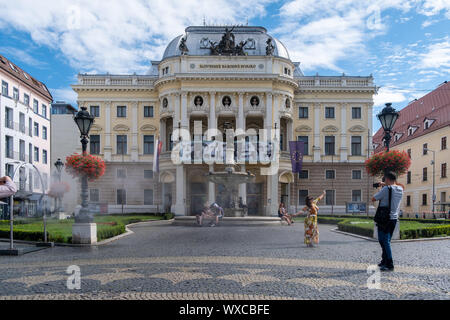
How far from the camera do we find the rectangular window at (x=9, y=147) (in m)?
43.3

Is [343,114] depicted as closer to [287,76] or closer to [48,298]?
[287,76]

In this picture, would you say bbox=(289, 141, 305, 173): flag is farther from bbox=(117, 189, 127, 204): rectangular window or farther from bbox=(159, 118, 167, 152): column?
bbox=(117, 189, 127, 204): rectangular window

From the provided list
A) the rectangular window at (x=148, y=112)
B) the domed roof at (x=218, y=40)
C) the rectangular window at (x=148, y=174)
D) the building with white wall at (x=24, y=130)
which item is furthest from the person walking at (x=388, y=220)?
the rectangular window at (x=148, y=112)

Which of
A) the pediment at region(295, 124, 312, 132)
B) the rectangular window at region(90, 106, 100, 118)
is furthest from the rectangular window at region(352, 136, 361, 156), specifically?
the rectangular window at region(90, 106, 100, 118)

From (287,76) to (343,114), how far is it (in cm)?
849

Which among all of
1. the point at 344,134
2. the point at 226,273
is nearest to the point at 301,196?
the point at 344,134

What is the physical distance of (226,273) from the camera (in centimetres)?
890

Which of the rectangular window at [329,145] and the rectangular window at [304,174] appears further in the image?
the rectangular window at [329,145]

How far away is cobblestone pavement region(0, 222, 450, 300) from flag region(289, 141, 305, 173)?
29204 mm

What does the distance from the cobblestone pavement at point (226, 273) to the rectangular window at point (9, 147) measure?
3401 centimetres

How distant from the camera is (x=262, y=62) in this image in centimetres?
4556

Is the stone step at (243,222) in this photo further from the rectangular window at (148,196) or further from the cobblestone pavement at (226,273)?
the rectangular window at (148,196)

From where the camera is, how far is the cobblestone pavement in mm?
7043

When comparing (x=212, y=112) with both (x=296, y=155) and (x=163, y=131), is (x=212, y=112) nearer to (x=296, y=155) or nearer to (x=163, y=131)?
(x=163, y=131)
